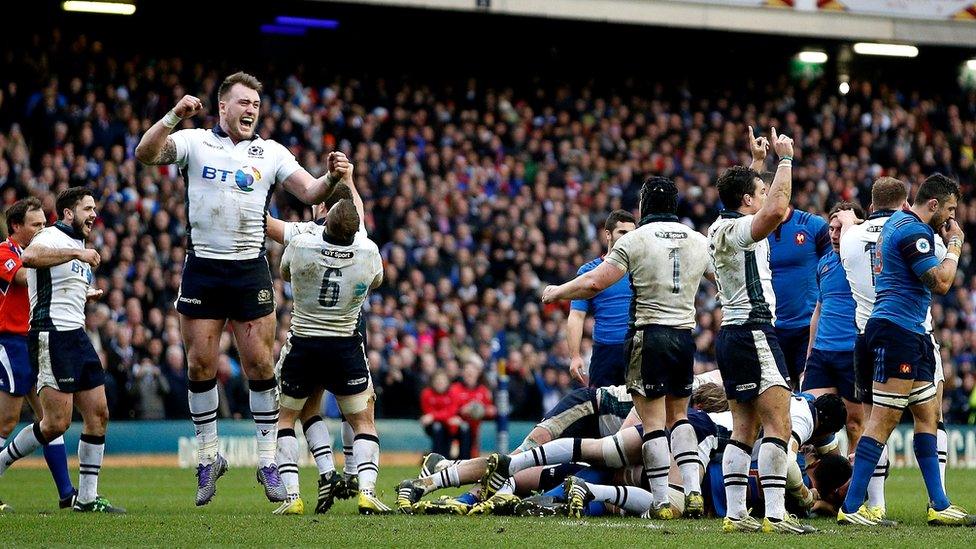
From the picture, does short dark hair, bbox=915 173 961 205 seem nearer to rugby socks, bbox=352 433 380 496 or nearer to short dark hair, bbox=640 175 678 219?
short dark hair, bbox=640 175 678 219

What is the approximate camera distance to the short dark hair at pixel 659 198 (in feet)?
34.1

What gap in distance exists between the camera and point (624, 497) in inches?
424

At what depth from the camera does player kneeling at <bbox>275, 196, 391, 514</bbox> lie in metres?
10.7

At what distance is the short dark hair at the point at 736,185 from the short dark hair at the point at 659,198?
2.98 feet

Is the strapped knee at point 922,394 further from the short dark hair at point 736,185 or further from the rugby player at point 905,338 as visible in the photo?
the short dark hair at point 736,185

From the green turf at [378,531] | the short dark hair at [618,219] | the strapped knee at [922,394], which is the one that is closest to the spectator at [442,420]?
the green turf at [378,531]

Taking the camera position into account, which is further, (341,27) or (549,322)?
(341,27)

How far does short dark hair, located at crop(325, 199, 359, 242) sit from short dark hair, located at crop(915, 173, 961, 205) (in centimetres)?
422

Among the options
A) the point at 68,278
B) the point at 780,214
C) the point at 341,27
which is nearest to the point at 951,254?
the point at 780,214

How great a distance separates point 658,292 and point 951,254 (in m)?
2.09

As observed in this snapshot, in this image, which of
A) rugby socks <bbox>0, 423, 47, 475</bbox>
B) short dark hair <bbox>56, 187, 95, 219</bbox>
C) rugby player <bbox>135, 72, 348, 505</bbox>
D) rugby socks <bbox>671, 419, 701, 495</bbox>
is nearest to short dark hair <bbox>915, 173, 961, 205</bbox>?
rugby socks <bbox>671, 419, 701, 495</bbox>

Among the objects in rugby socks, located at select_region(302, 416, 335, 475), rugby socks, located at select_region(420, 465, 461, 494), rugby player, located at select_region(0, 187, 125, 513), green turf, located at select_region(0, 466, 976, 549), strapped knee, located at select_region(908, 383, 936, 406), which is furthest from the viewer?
rugby socks, located at select_region(302, 416, 335, 475)

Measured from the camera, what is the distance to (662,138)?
101 feet

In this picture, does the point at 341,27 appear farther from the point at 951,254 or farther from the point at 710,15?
the point at 951,254
